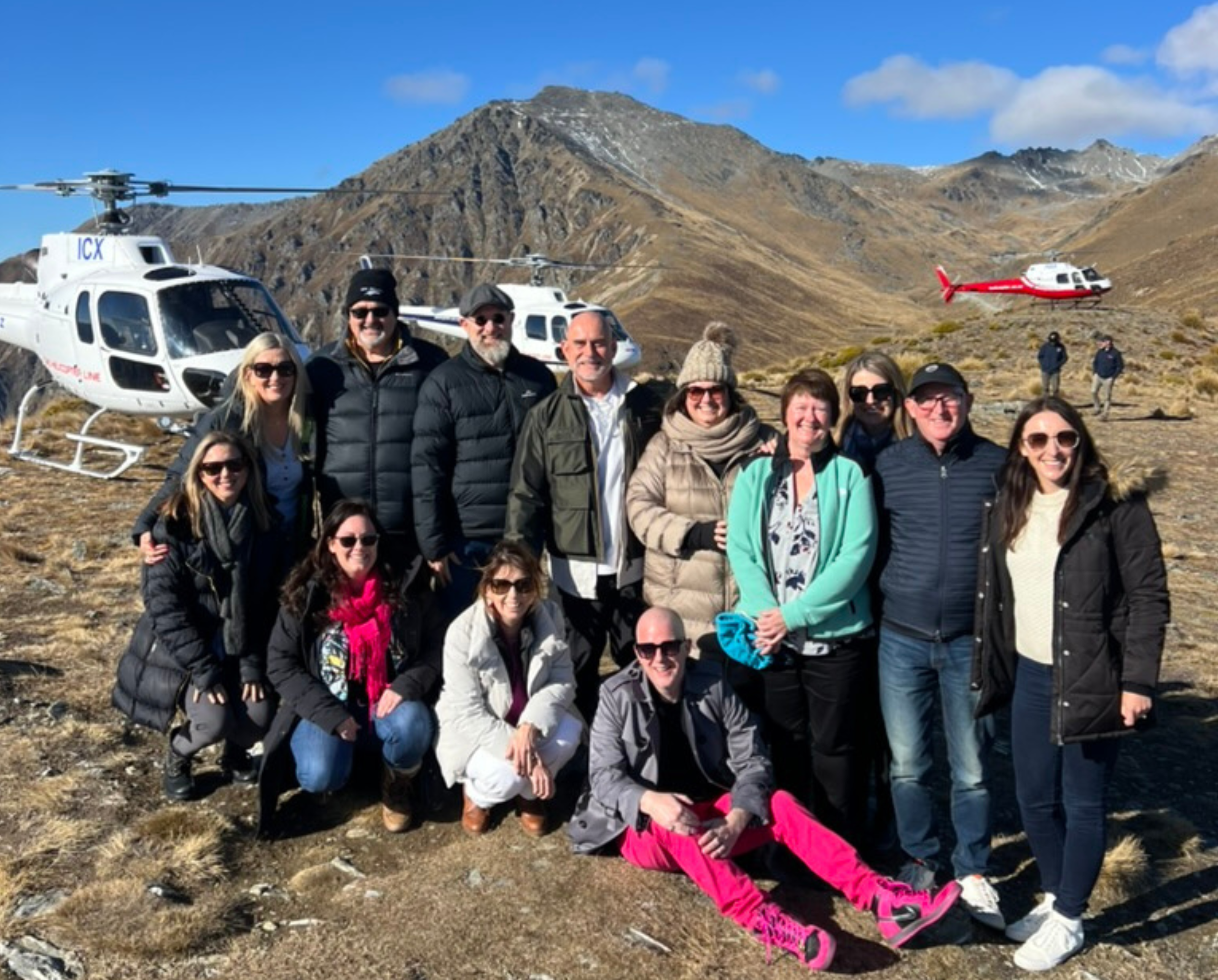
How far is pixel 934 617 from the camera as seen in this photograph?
3.33m

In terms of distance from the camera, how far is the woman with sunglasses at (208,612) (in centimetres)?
399

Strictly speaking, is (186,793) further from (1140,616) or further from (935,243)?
(935,243)

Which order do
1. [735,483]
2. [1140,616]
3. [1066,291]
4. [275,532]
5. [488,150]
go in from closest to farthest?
[1140,616] → [735,483] → [275,532] → [1066,291] → [488,150]

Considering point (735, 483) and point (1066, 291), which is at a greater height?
point (1066, 291)

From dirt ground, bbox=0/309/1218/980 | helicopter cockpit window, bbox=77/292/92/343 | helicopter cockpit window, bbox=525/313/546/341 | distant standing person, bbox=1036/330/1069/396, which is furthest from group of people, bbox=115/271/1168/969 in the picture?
helicopter cockpit window, bbox=525/313/546/341

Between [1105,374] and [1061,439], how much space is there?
1488 centimetres

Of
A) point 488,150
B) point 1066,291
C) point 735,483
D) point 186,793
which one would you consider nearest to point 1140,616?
point 735,483

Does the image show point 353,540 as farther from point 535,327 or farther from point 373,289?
point 535,327

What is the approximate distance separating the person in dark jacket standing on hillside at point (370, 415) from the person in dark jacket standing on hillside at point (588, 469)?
56 centimetres

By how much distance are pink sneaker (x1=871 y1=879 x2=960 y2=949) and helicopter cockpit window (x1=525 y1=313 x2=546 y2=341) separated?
18.9 meters

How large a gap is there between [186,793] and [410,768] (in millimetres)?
1086

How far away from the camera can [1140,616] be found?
2945mm

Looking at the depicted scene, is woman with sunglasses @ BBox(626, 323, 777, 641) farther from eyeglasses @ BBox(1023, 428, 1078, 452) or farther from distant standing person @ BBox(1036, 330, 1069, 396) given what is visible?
distant standing person @ BBox(1036, 330, 1069, 396)

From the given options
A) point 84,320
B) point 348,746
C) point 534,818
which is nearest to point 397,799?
point 348,746
